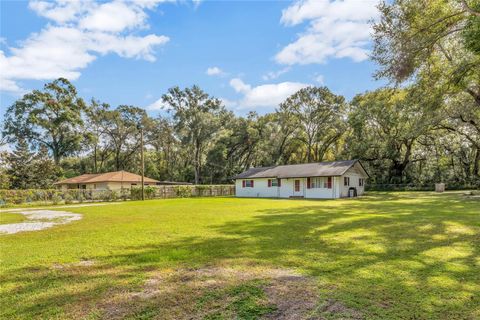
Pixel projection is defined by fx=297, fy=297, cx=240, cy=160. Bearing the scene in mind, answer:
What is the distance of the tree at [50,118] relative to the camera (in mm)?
39625

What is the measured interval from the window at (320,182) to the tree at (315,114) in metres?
14.8

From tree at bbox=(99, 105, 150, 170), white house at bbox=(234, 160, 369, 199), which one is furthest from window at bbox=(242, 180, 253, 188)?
tree at bbox=(99, 105, 150, 170)

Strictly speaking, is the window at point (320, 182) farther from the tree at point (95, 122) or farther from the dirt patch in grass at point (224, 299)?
the tree at point (95, 122)

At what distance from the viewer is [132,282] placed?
4.24m

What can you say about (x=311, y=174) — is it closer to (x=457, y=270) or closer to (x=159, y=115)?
(x=457, y=270)

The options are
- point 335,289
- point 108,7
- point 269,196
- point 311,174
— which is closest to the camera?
point 335,289

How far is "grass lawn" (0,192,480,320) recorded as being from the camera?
11.0 feet

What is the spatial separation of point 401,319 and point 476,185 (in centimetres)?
3743

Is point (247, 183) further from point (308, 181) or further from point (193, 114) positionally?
point (193, 114)

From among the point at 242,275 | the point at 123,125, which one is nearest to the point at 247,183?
the point at 123,125

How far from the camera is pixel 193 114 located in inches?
1674

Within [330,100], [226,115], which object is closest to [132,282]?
[330,100]

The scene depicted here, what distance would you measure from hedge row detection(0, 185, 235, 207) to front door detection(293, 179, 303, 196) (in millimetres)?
10073

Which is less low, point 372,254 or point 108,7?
point 108,7
